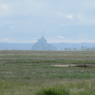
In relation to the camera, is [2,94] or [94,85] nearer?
[2,94]

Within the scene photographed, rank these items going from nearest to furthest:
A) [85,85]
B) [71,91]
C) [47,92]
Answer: [47,92], [71,91], [85,85]

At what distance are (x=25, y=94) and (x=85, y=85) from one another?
5096 millimetres

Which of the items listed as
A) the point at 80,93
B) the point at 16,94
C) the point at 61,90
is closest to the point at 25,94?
the point at 16,94

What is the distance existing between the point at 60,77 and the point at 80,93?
1011 cm

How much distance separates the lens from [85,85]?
18.9 meters

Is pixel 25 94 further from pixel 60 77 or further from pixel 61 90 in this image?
pixel 60 77

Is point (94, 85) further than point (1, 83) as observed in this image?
No

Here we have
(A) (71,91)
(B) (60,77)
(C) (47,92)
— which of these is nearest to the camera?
Result: (C) (47,92)

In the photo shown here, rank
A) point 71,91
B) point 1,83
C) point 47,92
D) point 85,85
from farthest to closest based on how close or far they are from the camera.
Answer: point 1,83 < point 85,85 < point 71,91 < point 47,92

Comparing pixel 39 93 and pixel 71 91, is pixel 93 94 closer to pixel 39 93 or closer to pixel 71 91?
pixel 71 91

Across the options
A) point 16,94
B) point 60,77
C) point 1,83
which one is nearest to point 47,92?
point 16,94

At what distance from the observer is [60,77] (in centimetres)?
2595

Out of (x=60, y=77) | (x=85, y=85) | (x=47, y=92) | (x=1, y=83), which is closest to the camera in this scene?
(x=47, y=92)

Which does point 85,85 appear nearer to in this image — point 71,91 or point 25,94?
point 71,91
